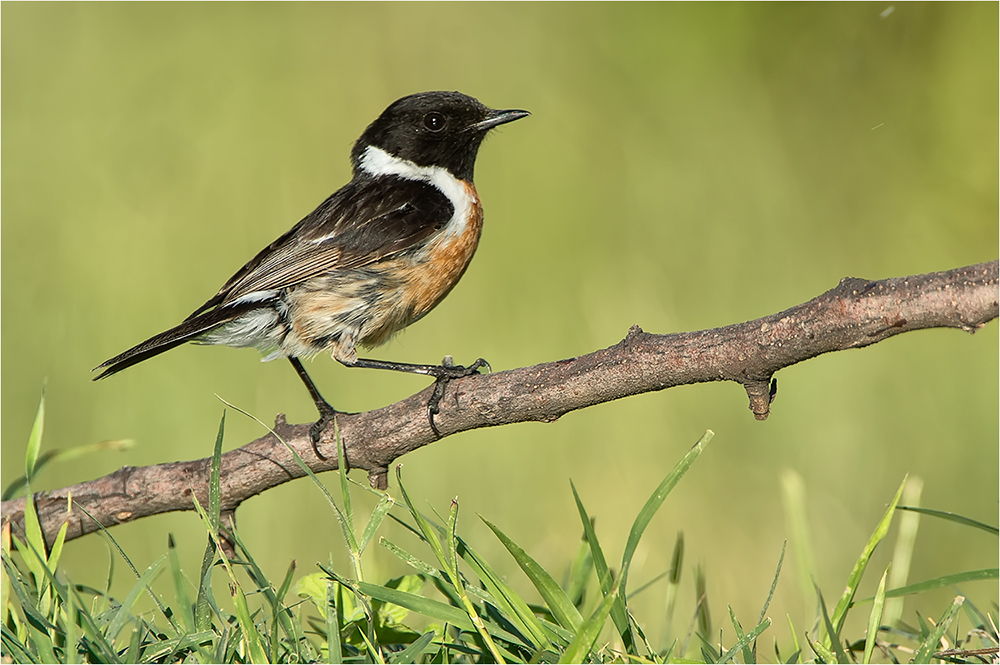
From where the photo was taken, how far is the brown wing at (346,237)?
4559mm

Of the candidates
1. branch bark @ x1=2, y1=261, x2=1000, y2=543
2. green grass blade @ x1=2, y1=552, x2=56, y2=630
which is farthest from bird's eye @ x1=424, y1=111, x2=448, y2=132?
green grass blade @ x1=2, y1=552, x2=56, y2=630

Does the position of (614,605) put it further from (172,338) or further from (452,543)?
(172,338)

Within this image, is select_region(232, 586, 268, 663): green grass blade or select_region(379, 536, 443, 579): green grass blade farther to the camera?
select_region(379, 536, 443, 579): green grass blade

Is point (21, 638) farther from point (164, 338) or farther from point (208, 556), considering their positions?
point (164, 338)

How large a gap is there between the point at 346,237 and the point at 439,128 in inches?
36.3

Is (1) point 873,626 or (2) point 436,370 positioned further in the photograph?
(2) point 436,370

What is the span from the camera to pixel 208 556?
2520 millimetres

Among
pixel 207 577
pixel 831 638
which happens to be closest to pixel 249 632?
pixel 207 577

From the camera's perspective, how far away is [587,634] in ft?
7.17

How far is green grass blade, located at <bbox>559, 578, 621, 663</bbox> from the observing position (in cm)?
215

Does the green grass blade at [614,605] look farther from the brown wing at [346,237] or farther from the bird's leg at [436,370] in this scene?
the brown wing at [346,237]

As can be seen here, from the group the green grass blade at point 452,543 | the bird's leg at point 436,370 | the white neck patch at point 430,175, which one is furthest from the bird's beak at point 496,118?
the green grass blade at point 452,543

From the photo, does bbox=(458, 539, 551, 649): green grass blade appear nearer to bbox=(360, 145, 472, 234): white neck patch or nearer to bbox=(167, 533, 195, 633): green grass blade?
bbox=(167, 533, 195, 633): green grass blade

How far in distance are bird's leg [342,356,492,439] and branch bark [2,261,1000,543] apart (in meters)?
0.03
